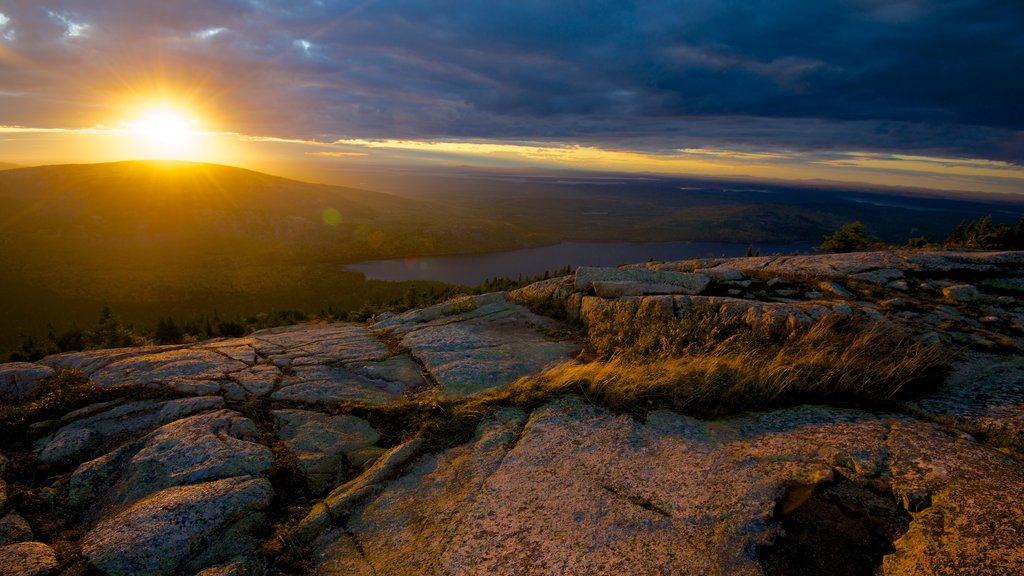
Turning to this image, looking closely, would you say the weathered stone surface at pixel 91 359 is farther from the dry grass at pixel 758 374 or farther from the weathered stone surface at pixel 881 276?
the weathered stone surface at pixel 881 276

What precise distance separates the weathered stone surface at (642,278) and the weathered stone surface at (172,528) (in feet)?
32.9

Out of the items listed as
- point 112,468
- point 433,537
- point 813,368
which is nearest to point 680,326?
point 813,368

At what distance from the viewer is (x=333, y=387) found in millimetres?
7695

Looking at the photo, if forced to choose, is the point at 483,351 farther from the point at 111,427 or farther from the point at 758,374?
the point at 111,427

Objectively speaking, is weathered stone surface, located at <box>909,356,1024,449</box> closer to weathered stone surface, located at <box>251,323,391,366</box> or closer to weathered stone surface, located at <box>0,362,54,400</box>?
weathered stone surface, located at <box>251,323,391,366</box>

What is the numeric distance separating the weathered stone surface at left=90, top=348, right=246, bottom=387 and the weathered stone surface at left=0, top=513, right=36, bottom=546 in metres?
3.28

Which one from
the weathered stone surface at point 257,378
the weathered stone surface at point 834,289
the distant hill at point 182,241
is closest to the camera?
the weathered stone surface at point 257,378

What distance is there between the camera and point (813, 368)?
630 cm

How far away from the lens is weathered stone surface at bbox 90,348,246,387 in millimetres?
7543

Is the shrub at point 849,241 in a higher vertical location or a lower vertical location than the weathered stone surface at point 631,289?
higher

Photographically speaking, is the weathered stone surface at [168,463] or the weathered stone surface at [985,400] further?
the weathered stone surface at [985,400]

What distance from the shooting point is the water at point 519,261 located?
311ft

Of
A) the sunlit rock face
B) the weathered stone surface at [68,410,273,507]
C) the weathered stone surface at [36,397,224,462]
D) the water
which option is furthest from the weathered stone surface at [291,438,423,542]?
the water

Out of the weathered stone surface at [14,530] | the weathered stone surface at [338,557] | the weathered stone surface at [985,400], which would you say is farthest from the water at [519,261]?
the weathered stone surface at [14,530]
